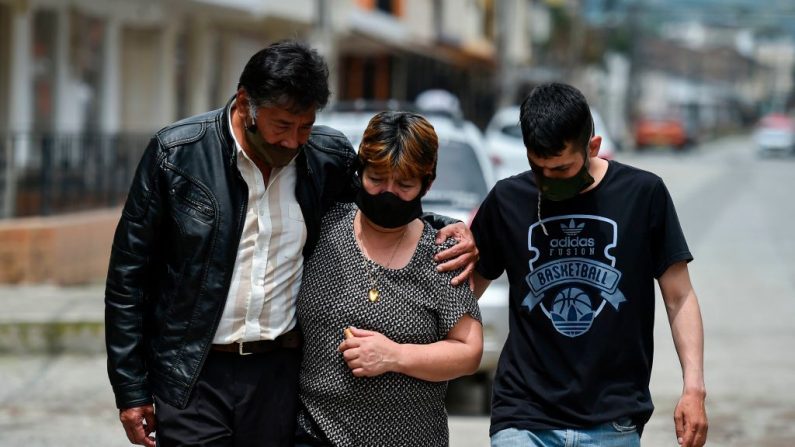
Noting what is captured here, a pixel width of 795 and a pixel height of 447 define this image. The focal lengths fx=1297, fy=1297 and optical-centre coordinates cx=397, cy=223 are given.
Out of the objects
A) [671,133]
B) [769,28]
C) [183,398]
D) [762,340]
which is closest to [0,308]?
[762,340]

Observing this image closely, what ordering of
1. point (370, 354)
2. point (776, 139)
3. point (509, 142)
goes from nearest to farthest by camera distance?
point (370, 354) → point (509, 142) → point (776, 139)

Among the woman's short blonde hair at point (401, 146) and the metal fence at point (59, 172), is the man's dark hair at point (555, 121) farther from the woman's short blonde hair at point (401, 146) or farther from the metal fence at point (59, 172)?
the metal fence at point (59, 172)

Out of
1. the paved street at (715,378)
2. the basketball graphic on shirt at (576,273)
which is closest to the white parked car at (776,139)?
the paved street at (715,378)

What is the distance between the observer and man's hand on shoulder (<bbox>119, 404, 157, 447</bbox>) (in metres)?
3.57

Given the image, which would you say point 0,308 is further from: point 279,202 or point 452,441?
point 279,202

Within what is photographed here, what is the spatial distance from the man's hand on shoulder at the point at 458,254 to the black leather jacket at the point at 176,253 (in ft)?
1.19

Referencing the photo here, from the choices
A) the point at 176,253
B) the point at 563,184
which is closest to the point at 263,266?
the point at 176,253

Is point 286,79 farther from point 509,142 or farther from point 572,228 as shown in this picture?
point 509,142

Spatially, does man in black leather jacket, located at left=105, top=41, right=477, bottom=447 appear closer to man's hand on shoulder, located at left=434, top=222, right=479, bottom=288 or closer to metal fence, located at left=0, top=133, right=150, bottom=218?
man's hand on shoulder, located at left=434, top=222, right=479, bottom=288

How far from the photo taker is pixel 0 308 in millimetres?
9797

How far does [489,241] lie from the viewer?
3.68 m

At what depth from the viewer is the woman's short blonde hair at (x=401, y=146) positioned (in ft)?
11.1

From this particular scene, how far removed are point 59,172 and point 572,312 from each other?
9247 millimetres

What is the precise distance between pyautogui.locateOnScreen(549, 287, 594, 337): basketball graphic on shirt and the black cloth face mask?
1.49 feet
